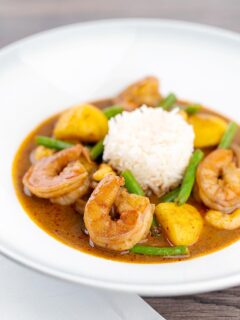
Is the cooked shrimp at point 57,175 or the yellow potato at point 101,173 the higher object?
the cooked shrimp at point 57,175

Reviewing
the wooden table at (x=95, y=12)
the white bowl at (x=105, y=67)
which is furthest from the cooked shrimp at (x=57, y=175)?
the wooden table at (x=95, y=12)

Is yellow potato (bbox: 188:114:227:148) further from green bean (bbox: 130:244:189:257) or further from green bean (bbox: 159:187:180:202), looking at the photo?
green bean (bbox: 130:244:189:257)

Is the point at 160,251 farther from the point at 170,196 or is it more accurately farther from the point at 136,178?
the point at 136,178

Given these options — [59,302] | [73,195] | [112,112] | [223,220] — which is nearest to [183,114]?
[112,112]

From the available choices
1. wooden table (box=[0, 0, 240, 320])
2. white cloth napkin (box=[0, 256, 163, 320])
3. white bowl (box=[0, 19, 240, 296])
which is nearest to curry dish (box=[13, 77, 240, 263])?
white bowl (box=[0, 19, 240, 296])

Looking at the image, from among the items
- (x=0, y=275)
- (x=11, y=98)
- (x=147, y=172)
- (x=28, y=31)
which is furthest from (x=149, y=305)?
(x=28, y=31)

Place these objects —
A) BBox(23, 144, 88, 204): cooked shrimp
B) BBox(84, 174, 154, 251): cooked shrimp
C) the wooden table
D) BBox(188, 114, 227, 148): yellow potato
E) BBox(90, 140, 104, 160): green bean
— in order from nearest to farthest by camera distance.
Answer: BBox(84, 174, 154, 251): cooked shrimp
BBox(23, 144, 88, 204): cooked shrimp
BBox(90, 140, 104, 160): green bean
BBox(188, 114, 227, 148): yellow potato
the wooden table

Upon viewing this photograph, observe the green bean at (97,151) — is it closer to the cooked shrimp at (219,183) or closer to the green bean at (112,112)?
the green bean at (112,112)
